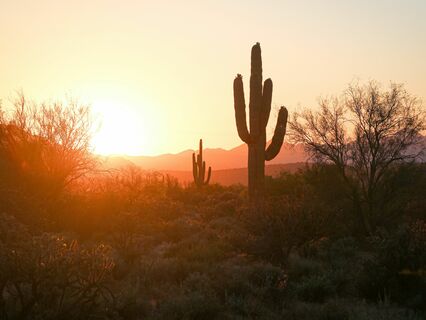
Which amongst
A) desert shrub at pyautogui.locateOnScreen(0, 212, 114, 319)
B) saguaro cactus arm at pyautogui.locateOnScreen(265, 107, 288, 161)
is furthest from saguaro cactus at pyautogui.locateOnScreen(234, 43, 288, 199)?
desert shrub at pyautogui.locateOnScreen(0, 212, 114, 319)

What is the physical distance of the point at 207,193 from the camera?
39562 millimetres

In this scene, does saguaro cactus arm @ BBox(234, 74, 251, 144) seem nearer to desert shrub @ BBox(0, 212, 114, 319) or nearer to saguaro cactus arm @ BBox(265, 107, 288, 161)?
saguaro cactus arm @ BBox(265, 107, 288, 161)

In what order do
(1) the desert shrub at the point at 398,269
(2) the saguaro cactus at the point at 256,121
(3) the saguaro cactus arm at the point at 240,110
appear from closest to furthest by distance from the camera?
(1) the desert shrub at the point at 398,269 < (2) the saguaro cactus at the point at 256,121 < (3) the saguaro cactus arm at the point at 240,110

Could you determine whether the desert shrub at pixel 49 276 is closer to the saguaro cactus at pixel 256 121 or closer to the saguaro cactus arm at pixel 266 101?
the saguaro cactus at pixel 256 121

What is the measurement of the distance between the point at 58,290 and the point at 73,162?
15.1m

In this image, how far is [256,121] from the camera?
19.4 m

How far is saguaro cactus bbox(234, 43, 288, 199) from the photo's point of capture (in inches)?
761

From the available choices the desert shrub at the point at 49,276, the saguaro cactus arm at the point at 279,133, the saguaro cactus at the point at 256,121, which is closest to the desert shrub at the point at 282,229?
the saguaro cactus at the point at 256,121

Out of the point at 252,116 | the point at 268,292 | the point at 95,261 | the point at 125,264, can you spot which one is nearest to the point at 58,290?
the point at 95,261

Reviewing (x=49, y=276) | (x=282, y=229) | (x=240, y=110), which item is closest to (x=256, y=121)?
(x=240, y=110)

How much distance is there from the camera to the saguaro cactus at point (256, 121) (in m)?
19.3

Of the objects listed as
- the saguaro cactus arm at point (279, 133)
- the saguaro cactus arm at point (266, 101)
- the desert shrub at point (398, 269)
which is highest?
the saguaro cactus arm at point (266, 101)

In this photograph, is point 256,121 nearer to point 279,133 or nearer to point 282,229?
point 279,133

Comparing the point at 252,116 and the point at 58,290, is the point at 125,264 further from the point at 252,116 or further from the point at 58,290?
the point at 252,116
